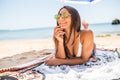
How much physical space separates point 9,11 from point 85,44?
3.28m

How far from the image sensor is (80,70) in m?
2.79

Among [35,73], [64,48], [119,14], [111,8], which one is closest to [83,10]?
[111,8]

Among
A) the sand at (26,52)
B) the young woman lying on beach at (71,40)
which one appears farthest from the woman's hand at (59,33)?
the sand at (26,52)

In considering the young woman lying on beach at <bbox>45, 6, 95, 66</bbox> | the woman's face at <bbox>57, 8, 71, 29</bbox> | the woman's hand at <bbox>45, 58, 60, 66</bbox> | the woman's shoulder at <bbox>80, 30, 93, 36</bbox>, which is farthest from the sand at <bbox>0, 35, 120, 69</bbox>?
the woman's shoulder at <bbox>80, 30, 93, 36</bbox>

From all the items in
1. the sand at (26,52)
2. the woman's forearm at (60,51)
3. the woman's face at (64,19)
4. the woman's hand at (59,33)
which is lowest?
the sand at (26,52)

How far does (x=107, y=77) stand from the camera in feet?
8.06

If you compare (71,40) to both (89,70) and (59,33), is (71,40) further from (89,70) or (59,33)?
(89,70)

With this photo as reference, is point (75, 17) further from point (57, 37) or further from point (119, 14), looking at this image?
point (119, 14)

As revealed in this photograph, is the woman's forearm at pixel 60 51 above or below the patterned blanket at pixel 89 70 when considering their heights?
above

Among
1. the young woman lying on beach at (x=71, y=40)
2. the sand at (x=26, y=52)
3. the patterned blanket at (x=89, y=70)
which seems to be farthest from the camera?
the sand at (x=26, y=52)

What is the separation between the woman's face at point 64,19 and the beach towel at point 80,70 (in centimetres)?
46

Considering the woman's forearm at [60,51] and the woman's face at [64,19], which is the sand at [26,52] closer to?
the woman's forearm at [60,51]

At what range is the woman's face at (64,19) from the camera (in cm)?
300

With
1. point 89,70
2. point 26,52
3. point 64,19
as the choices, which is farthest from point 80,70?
point 26,52
